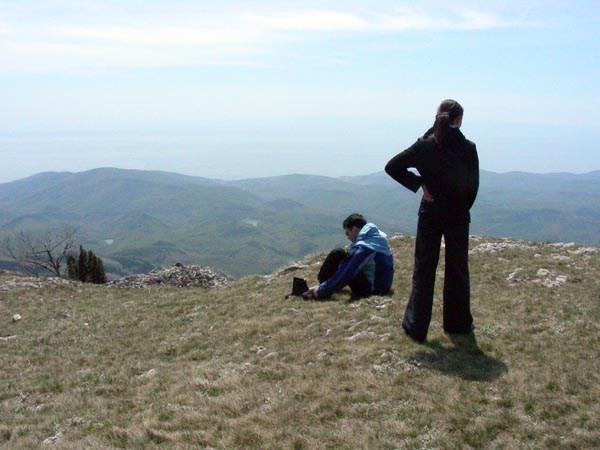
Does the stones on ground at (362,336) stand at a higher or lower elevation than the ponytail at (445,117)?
lower

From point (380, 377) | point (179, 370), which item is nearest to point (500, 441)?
point (380, 377)

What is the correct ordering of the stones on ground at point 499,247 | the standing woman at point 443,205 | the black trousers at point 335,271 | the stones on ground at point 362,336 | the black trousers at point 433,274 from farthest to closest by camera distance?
the stones on ground at point 499,247 → the black trousers at point 335,271 → the stones on ground at point 362,336 → the black trousers at point 433,274 → the standing woman at point 443,205

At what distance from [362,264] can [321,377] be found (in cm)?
581

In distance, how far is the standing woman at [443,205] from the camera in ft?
35.2

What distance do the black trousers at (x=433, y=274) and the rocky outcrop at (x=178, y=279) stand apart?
59.2 feet

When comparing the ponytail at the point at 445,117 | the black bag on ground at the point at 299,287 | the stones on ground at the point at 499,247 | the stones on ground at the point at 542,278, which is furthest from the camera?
the stones on ground at the point at 499,247

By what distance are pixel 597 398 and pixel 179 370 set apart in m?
7.85

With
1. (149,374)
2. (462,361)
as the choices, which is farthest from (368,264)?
(149,374)

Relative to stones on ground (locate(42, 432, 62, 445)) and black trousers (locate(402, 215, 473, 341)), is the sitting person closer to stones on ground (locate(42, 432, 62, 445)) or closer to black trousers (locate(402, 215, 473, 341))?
black trousers (locate(402, 215, 473, 341))

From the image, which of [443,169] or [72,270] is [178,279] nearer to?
[72,270]

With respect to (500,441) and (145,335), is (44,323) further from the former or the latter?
(500,441)

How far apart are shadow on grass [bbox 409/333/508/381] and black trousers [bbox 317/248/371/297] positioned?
174 inches

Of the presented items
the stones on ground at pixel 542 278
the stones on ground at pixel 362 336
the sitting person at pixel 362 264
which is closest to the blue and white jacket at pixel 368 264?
the sitting person at pixel 362 264

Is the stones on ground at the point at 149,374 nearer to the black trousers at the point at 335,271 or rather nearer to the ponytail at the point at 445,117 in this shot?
the black trousers at the point at 335,271
